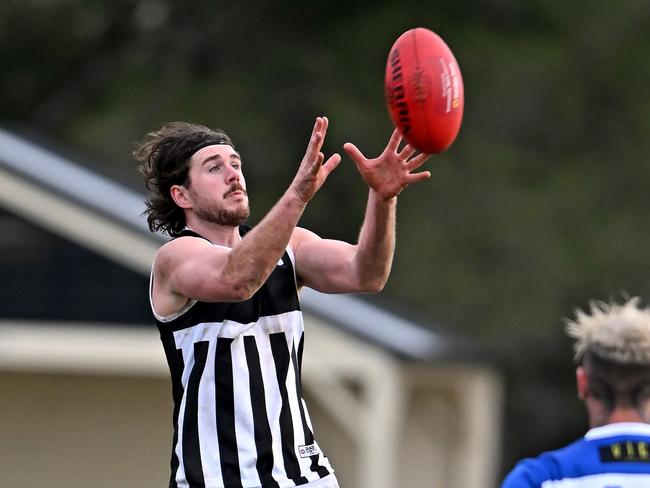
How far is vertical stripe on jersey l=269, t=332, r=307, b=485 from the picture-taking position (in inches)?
206

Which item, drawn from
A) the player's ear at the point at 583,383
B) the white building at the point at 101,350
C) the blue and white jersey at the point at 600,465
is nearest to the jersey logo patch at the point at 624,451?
the blue and white jersey at the point at 600,465

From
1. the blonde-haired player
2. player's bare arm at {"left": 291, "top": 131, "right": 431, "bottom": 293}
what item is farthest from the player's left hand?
the blonde-haired player

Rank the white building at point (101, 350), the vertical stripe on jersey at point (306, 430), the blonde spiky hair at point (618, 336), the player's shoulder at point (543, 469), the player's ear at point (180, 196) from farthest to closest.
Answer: the white building at point (101, 350) < the player's ear at point (180, 196) < the vertical stripe on jersey at point (306, 430) < the blonde spiky hair at point (618, 336) < the player's shoulder at point (543, 469)

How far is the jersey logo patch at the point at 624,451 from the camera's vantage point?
4.72 m

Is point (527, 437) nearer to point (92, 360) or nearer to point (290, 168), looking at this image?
point (290, 168)

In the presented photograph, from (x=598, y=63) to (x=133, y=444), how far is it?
38.9ft

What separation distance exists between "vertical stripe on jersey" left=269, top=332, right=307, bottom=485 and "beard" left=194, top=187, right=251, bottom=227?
0.44 meters

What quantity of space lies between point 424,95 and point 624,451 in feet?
4.84

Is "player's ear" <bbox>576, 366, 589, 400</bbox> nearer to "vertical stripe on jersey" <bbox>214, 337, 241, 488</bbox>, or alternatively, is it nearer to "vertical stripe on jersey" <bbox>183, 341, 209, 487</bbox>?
"vertical stripe on jersey" <bbox>214, 337, 241, 488</bbox>

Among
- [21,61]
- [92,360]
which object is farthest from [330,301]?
[21,61]

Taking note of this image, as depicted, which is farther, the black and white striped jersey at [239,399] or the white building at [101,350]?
the white building at [101,350]

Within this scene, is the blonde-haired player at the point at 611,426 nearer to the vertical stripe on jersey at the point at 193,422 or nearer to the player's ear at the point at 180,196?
the vertical stripe on jersey at the point at 193,422

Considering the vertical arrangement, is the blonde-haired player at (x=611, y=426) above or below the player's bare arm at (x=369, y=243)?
below

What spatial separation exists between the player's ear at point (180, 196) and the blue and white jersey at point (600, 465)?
1605 mm
